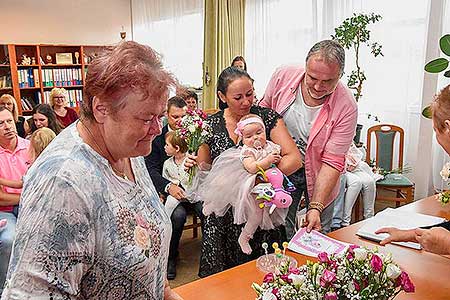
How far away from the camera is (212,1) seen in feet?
20.5

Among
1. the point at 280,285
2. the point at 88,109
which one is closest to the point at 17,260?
the point at 88,109

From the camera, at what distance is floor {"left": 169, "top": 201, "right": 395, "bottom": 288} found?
3180 mm

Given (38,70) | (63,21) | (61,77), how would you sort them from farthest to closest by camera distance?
(63,21) < (61,77) < (38,70)

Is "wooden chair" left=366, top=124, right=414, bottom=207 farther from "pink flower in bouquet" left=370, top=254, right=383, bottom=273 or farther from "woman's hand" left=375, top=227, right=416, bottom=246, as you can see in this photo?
"pink flower in bouquet" left=370, top=254, right=383, bottom=273

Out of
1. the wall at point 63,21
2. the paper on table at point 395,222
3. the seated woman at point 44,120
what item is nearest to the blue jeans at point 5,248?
the seated woman at point 44,120

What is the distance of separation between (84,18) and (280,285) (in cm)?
769

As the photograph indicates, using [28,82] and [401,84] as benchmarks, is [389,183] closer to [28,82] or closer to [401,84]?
[401,84]

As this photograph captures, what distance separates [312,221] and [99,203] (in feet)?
3.99

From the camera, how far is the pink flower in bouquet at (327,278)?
2.97ft


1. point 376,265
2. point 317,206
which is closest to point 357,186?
point 317,206

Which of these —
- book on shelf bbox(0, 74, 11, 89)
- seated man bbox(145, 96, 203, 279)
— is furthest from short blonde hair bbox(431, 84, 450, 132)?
book on shelf bbox(0, 74, 11, 89)

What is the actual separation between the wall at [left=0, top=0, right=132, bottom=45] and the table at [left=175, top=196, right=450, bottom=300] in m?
6.21

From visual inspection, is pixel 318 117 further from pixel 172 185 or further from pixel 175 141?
pixel 172 185

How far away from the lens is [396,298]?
1383 mm
